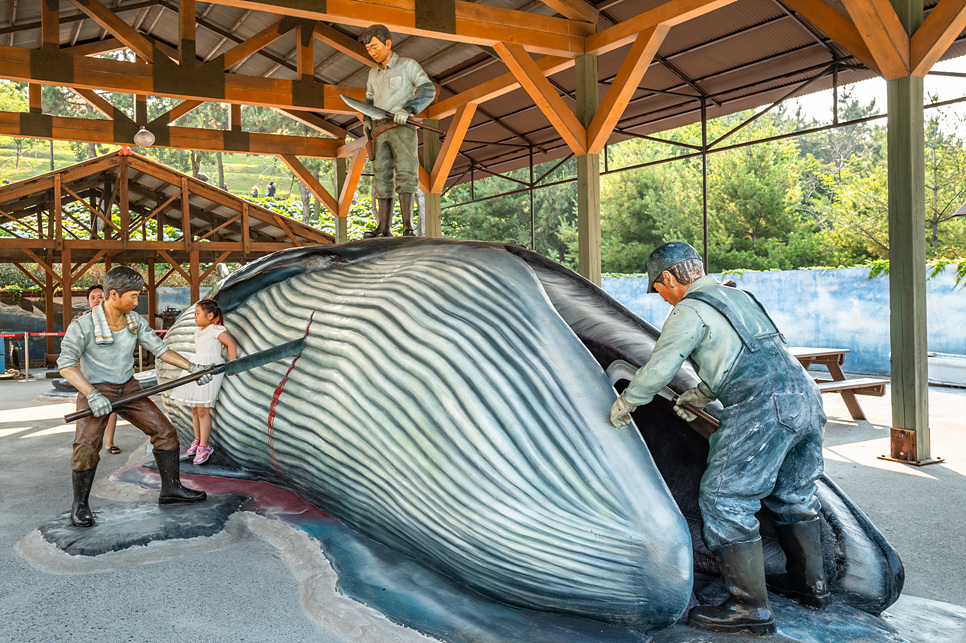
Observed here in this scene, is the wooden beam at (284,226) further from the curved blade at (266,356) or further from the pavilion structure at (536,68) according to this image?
the curved blade at (266,356)

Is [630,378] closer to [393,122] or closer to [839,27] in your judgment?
[393,122]

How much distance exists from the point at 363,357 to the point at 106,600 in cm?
156

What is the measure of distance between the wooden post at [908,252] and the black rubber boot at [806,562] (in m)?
3.24

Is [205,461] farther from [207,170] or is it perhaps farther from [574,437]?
[207,170]

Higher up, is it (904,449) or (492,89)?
(492,89)

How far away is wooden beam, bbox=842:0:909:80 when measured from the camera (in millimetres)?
5227

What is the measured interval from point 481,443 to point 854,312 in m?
12.5

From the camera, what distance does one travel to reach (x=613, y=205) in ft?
110

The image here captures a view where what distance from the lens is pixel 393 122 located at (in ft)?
17.7

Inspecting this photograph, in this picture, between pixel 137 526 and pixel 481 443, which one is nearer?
pixel 481 443

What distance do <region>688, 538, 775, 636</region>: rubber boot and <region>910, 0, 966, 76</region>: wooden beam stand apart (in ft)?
14.7

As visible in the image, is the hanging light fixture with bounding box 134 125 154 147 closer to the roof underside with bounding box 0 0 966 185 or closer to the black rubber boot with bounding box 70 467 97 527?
the roof underside with bounding box 0 0 966 185

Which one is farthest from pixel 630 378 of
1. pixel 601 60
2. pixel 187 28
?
pixel 187 28

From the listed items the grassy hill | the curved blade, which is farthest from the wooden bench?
the grassy hill
